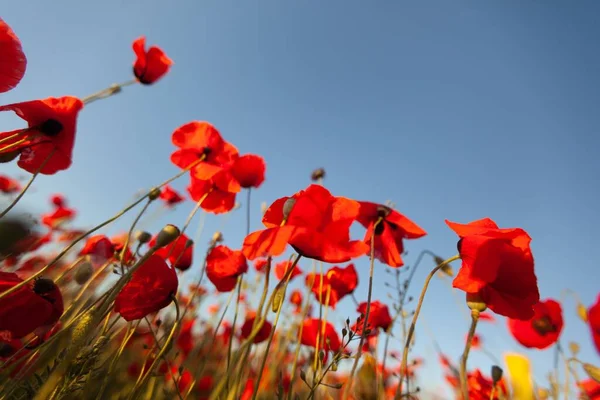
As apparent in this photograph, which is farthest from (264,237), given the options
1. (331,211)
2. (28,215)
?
(28,215)

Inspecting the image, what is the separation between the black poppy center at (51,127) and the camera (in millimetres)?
1454

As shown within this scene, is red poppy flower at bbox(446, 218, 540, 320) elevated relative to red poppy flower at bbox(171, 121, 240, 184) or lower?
lower

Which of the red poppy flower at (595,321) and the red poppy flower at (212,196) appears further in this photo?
the red poppy flower at (212,196)

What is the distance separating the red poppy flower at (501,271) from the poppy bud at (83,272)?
1.62m

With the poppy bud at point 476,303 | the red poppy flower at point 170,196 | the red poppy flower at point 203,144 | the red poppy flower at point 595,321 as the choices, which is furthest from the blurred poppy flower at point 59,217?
the red poppy flower at point 595,321

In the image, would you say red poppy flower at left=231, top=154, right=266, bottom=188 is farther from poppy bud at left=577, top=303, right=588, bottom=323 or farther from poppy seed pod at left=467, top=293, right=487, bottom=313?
poppy bud at left=577, top=303, right=588, bottom=323

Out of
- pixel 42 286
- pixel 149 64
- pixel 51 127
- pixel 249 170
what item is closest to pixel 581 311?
pixel 249 170

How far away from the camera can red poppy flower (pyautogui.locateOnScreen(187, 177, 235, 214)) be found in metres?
2.19

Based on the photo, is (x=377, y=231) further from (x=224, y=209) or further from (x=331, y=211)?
(x=224, y=209)

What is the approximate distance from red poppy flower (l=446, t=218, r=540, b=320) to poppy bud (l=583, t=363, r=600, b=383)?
42 cm

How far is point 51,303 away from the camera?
115 centimetres

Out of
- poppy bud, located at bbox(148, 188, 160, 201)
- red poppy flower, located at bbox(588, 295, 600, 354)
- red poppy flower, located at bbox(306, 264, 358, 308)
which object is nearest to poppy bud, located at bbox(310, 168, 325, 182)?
red poppy flower, located at bbox(306, 264, 358, 308)

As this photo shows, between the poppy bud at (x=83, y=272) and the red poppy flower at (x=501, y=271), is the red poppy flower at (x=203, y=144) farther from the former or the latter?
the red poppy flower at (x=501, y=271)

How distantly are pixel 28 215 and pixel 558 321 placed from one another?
2.97 meters
